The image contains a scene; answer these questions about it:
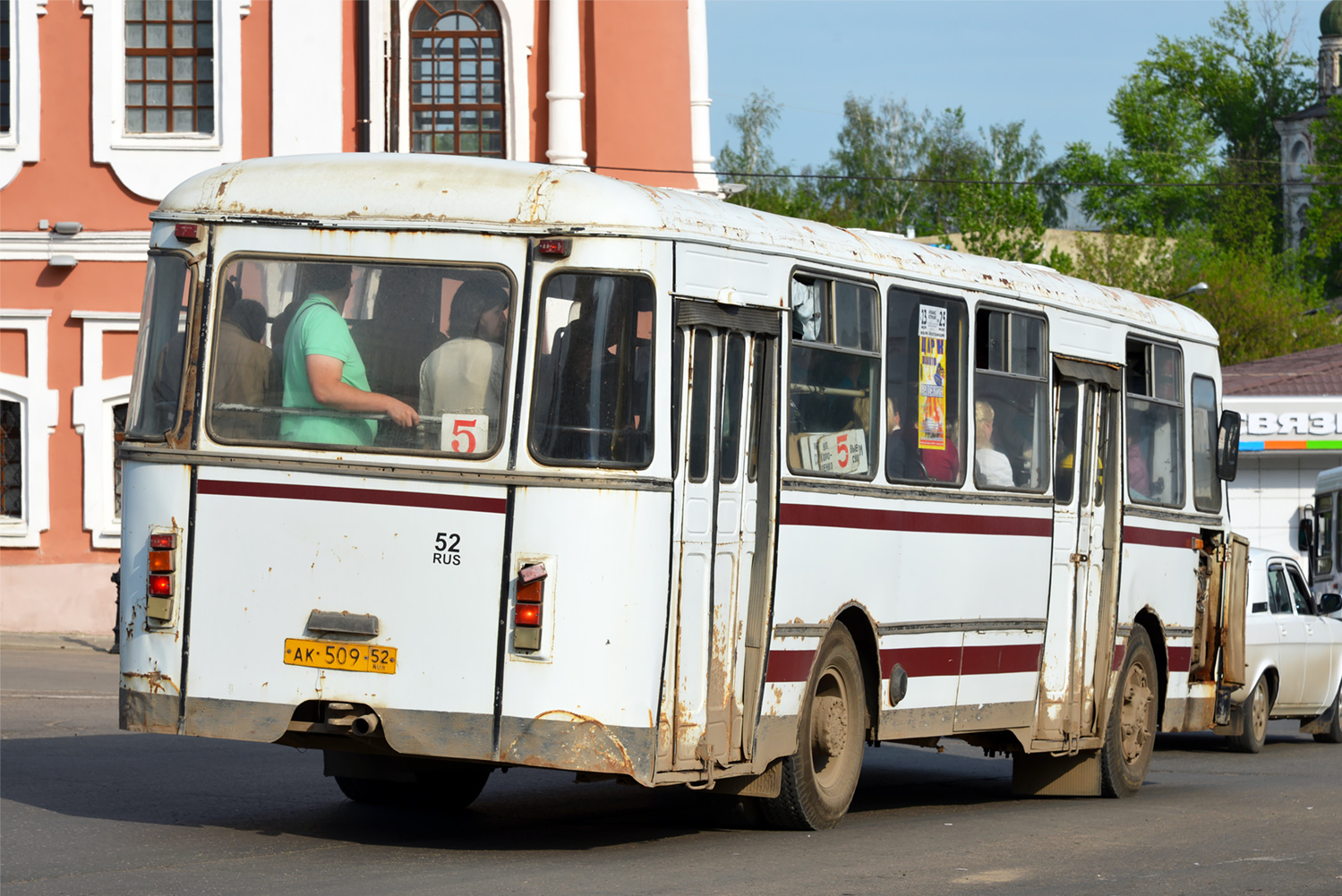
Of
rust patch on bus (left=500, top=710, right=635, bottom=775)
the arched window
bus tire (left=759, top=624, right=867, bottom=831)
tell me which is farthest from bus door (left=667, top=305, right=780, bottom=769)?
the arched window

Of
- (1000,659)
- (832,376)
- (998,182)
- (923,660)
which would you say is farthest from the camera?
(998,182)

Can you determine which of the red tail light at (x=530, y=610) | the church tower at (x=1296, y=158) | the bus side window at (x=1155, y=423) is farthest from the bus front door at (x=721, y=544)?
the church tower at (x=1296, y=158)

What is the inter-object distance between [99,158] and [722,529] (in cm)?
1819

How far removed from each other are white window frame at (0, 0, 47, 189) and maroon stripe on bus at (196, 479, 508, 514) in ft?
58.8

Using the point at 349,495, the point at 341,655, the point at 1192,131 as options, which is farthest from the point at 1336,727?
the point at 1192,131

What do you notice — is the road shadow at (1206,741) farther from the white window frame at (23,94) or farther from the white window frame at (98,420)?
the white window frame at (23,94)

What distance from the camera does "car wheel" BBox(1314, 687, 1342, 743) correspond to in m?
19.2

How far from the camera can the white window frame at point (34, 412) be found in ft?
81.4

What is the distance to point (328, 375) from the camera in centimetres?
865

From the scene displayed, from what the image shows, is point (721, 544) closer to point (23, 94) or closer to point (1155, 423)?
point (1155, 423)

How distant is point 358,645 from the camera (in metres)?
8.56

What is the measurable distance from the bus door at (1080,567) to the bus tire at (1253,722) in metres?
5.36

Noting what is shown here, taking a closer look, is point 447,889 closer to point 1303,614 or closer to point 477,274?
point 477,274

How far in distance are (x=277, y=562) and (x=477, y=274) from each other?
152 cm
